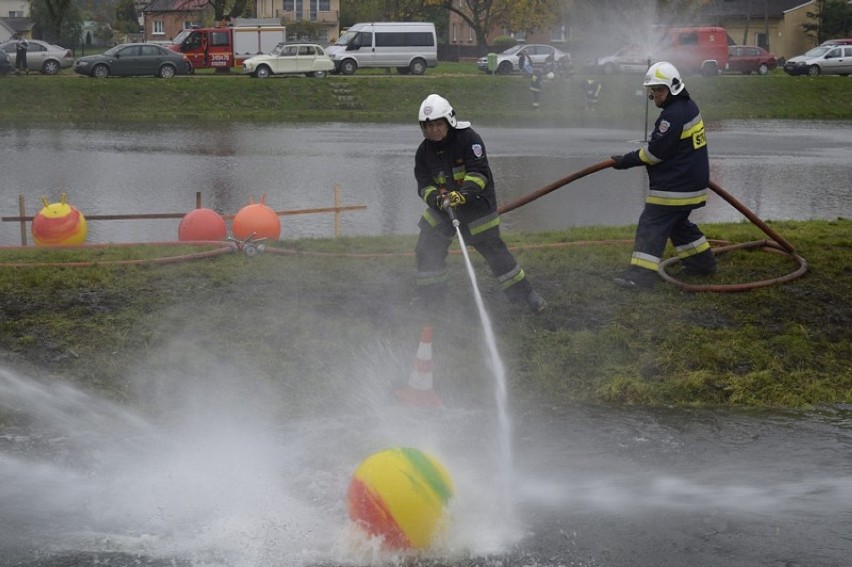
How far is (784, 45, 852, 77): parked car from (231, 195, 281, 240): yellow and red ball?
3720 centimetres

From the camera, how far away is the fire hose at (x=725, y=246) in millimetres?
8852

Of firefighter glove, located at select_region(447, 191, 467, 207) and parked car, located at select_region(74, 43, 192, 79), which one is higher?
parked car, located at select_region(74, 43, 192, 79)

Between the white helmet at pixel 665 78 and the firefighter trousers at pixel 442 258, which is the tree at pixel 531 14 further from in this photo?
the firefighter trousers at pixel 442 258

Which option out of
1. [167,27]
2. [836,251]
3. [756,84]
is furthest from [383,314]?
[167,27]

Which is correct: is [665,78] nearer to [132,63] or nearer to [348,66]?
[132,63]

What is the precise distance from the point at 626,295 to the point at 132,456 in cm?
450

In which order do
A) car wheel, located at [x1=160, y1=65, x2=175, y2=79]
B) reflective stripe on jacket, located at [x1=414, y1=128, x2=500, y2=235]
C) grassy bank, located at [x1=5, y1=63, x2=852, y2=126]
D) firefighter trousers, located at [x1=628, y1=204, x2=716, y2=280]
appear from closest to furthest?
1. reflective stripe on jacket, located at [x1=414, y1=128, x2=500, y2=235]
2. firefighter trousers, located at [x1=628, y1=204, x2=716, y2=280]
3. grassy bank, located at [x1=5, y1=63, x2=852, y2=126]
4. car wheel, located at [x1=160, y1=65, x2=175, y2=79]

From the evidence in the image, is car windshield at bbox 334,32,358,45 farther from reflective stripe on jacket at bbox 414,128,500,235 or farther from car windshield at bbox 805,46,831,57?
reflective stripe on jacket at bbox 414,128,500,235

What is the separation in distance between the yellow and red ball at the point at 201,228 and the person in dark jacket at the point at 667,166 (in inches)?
165

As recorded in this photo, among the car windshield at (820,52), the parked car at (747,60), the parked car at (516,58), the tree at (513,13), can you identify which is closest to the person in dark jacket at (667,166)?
the parked car at (516,58)

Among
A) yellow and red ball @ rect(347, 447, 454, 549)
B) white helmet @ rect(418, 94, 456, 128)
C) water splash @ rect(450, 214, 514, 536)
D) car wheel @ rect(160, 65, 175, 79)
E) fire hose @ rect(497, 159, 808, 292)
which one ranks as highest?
car wheel @ rect(160, 65, 175, 79)

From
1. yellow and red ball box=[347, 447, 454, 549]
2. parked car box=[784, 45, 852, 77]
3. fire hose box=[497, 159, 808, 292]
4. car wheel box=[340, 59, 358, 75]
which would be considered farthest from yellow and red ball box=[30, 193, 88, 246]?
parked car box=[784, 45, 852, 77]

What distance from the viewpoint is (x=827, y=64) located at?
42.8 metres

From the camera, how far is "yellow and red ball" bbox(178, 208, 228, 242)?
10594 mm
